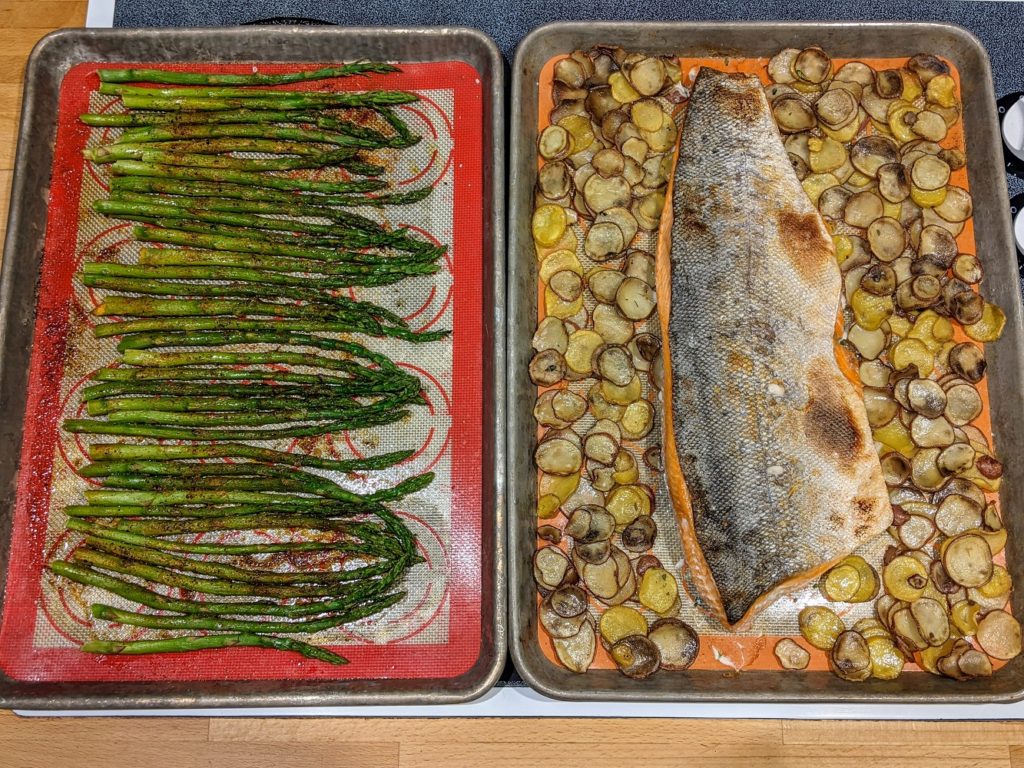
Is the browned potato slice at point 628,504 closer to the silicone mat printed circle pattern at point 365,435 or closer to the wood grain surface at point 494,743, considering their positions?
the silicone mat printed circle pattern at point 365,435

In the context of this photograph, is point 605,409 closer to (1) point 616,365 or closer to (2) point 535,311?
(1) point 616,365

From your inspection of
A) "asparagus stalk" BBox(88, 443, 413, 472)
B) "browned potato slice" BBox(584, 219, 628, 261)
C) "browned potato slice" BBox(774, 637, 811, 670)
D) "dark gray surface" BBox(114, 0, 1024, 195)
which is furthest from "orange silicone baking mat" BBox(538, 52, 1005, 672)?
"dark gray surface" BBox(114, 0, 1024, 195)

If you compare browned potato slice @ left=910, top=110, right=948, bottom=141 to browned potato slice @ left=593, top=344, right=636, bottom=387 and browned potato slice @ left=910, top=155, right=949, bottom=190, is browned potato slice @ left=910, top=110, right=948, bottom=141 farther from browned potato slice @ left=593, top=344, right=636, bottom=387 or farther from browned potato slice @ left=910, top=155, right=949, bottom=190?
browned potato slice @ left=593, top=344, right=636, bottom=387

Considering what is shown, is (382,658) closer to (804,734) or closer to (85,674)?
(85,674)

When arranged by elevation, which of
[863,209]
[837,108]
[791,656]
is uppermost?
[837,108]

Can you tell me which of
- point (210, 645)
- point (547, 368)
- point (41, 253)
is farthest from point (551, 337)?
point (41, 253)

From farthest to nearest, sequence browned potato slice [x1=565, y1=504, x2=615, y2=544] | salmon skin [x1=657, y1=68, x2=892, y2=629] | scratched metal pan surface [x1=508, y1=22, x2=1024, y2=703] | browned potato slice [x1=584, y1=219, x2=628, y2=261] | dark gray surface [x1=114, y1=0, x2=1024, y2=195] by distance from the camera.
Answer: dark gray surface [x1=114, y1=0, x2=1024, y2=195], browned potato slice [x1=584, y1=219, x2=628, y2=261], browned potato slice [x1=565, y1=504, x2=615, y2=544], scratched metal pan surface [x1=508, y1=22, x2=1024, y2=703], salmon skin [x1=657, y1=68, x2=892, y2=629]
